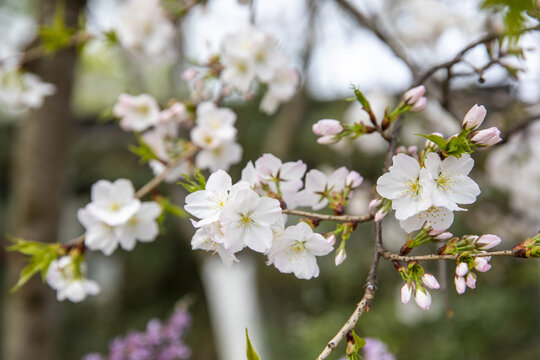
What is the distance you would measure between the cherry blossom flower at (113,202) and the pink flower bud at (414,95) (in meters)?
0.41

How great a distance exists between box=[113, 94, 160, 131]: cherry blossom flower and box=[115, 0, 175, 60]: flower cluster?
26 centimetres

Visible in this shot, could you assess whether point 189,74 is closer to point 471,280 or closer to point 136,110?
point 136,110

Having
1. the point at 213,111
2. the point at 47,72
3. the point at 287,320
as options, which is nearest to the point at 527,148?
the point at 213,111

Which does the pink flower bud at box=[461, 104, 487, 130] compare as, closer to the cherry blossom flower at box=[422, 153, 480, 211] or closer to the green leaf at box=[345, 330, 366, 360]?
the cherry blossom flower at box=[422, 153, 480, 211]

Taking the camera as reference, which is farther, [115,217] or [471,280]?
[115,217]

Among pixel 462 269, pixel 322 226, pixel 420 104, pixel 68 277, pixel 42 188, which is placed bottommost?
pixel 322 226

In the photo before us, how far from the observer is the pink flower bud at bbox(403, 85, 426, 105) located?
20.8 inches

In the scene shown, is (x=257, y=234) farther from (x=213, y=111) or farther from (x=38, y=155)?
(x=38, y=155)

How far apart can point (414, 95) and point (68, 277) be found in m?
0.57

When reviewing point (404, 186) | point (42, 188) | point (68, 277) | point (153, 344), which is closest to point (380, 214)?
point (404, 186)

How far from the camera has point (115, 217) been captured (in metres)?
0.65

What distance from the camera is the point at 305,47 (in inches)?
90.4

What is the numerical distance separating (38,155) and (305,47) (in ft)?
4.65

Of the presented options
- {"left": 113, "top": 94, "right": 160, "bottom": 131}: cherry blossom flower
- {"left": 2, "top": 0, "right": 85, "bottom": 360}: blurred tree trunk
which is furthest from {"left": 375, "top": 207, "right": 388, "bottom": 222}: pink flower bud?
{"left": 2, "top": 0, "right": 85, "bottom": 360}: blurred tree trunk
